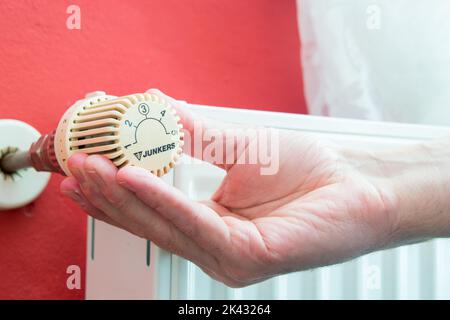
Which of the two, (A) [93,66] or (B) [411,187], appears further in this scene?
(A) [93,66]

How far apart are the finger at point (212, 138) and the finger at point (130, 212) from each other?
9 cm

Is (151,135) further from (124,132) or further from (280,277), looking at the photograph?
(280,277)

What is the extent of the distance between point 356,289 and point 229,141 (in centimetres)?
26

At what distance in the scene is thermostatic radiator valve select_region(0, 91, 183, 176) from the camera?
35 cm

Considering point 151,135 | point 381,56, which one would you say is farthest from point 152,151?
point 381,56

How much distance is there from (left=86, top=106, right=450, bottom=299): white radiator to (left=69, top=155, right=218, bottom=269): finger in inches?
3.6

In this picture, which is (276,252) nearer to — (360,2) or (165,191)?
(165,191)

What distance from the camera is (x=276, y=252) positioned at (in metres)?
0.42

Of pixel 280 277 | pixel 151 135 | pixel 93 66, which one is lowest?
pixel 280 277

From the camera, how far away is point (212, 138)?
0.46 m

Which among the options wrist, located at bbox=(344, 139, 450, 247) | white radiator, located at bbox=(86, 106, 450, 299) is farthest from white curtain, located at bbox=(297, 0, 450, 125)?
wrist, located at bbox=(344, 139, 450, 247)

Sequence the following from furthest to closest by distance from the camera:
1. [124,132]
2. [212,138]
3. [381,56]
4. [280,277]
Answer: [381,56], [280,277], [212,138], [124,132]

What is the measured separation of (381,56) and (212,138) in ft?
1.13
